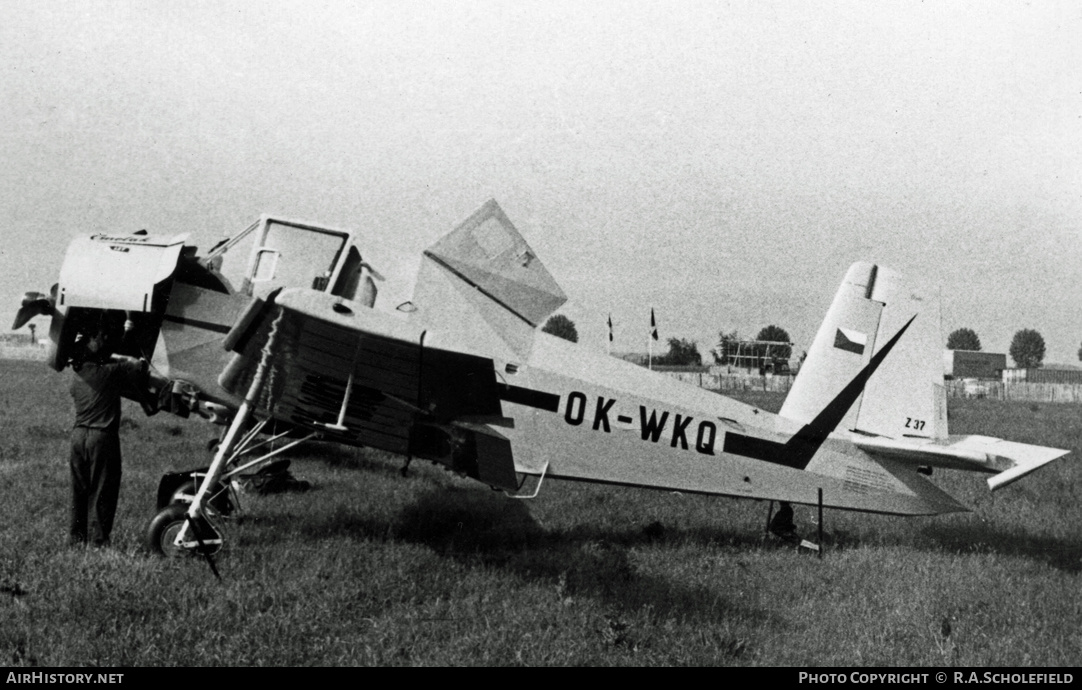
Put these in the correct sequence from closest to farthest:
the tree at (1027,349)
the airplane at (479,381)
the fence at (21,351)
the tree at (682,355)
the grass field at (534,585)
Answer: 1. the grass field at (534,585)
2. the airplane at (479,381)
3. the fence at (21,351)
4. the tree at (682,355)
5. the tree at (1027,349)

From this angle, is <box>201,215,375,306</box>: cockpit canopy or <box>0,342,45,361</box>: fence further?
<box>0,342,45,361</box>: fence

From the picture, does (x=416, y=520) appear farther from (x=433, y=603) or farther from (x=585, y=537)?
(x=433, y=603)

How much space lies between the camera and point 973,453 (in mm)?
5746

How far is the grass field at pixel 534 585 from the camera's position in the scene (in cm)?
409

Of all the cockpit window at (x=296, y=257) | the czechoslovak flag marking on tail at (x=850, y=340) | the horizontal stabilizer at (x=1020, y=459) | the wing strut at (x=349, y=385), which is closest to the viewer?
the wing strut at (x=349, y=385)

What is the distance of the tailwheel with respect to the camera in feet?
17.1

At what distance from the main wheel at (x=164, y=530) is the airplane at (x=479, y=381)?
2 centimetres

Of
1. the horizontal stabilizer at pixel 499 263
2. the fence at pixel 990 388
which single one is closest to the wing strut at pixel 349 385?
the horizontal stabilizer at pixel 499 263

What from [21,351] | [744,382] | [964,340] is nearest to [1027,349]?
[964,340]

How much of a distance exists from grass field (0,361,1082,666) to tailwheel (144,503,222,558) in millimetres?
123

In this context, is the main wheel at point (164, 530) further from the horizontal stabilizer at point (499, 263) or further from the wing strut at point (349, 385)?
the horizontal stabilizer at point (499, 263)

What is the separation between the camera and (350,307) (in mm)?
4332

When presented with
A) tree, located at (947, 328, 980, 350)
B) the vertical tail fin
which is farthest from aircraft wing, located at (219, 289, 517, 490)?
tree, located at (947, 328, 980, 350)

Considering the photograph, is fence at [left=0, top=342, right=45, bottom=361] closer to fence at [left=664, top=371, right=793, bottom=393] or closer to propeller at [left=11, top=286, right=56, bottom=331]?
fence at [left=664, top=371, right=793, bottom=393]
